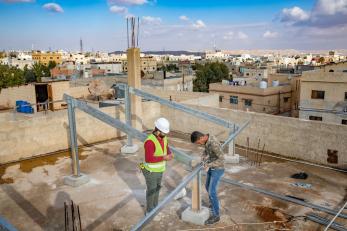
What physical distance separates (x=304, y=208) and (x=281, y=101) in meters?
26.1

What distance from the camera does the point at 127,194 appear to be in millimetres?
8812

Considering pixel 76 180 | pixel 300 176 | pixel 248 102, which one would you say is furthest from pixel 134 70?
pixel 248 102

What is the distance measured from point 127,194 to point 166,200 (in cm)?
435

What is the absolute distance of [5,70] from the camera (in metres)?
32.6

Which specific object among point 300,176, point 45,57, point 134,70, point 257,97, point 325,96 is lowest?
point 300,176

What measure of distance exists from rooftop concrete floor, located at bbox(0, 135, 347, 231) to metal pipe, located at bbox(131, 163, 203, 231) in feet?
5.07

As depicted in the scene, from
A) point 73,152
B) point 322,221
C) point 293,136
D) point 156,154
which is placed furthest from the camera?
point 293,136

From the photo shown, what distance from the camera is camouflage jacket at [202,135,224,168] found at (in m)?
6.17

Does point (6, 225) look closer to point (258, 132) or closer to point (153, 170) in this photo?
point (153, 170)

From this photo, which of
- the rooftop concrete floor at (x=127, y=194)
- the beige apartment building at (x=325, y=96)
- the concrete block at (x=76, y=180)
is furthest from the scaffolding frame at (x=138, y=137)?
Result: the beige apartment building at (x=325, y=96)

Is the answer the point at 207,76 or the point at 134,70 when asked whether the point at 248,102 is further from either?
the point at 207,76

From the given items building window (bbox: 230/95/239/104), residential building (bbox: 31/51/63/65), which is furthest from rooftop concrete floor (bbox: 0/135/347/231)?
residential building (bbox: 31/51/63/65)

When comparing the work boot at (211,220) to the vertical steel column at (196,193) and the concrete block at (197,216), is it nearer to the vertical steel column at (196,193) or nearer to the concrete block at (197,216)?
the concrete block at (197,216)

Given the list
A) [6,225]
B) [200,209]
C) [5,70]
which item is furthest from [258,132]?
[5,70]
